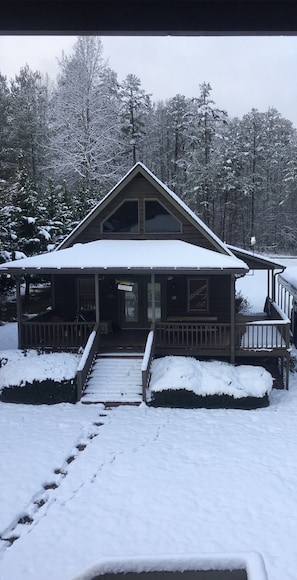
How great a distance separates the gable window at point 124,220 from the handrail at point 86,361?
4.30 metres

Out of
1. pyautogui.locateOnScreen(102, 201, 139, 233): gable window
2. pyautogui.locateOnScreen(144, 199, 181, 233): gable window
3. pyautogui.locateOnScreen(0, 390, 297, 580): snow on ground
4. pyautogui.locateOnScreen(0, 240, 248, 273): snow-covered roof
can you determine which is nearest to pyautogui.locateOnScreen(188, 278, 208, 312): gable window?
pyautogui.locateOnScreen(0, 240, 248, 273): snow-covered roof

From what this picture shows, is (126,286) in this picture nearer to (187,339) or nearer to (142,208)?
(187,339)

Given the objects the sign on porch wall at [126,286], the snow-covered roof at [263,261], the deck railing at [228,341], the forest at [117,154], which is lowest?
the deck railing at [228,341]

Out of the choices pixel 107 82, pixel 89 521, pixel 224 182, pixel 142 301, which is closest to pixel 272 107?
pixel 224 182

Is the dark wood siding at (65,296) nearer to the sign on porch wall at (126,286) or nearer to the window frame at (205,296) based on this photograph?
the sign on porch wall at (126,286)

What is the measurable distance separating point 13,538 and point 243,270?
10153mm

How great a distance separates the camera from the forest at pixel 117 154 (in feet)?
93.6

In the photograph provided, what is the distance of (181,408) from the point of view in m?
13.9

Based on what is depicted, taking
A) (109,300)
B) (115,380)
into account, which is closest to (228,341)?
(115,380)

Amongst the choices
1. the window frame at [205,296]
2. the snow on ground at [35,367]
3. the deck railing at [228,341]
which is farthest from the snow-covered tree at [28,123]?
the deck railing at [228,341]

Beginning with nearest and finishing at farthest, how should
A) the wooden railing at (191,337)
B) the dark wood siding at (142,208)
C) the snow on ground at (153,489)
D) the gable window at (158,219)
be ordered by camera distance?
the snow on ground at (153,489)
the wooden railing at (191,337)
the dark wood siding at (142,208)
the gable window at (158,219)

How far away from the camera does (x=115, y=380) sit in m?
14.8

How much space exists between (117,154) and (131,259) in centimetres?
2094

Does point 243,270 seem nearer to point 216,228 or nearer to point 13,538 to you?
point 13,538
